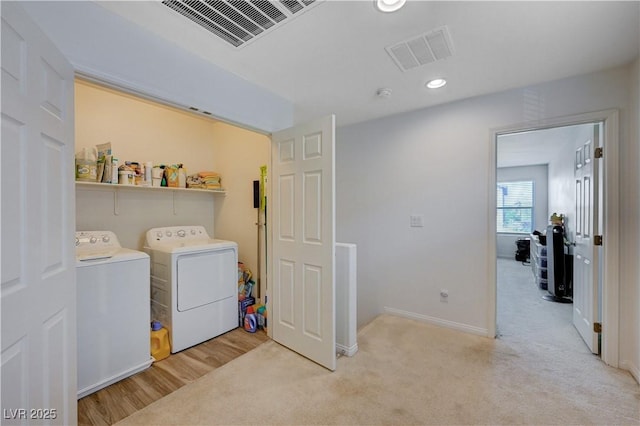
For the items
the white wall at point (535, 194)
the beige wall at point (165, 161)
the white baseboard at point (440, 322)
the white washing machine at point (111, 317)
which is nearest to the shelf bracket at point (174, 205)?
the beige wall at point (165, 161)

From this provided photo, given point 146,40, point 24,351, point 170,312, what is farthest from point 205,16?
point 170,312

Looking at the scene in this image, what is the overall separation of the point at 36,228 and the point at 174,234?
206 cm

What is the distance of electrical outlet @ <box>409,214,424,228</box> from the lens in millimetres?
2953

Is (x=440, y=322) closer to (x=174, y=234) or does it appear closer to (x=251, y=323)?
(x=251, y=323)

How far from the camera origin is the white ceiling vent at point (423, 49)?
1692 millimetres

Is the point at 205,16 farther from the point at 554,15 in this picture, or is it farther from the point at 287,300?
the point at 287,300

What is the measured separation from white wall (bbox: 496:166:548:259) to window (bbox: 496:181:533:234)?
0.11 meters

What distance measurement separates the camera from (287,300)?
243cm

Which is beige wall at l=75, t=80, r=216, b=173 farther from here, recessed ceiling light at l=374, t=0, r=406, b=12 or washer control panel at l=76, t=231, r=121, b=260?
recessed ceiling light at l=374, t=0, r=406, b=12

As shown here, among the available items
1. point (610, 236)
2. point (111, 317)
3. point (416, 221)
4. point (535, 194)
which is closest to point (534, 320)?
point (610, 236)

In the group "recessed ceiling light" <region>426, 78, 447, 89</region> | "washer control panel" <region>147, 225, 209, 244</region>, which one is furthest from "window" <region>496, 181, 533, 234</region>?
"washer control panel" <region>147, 225, 209, 244</region>

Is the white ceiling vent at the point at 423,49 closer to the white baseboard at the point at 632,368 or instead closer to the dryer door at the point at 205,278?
the dryer door at the point at 205,278

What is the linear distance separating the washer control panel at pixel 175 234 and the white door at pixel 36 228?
1.62 m

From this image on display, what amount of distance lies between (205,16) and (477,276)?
3.01m
